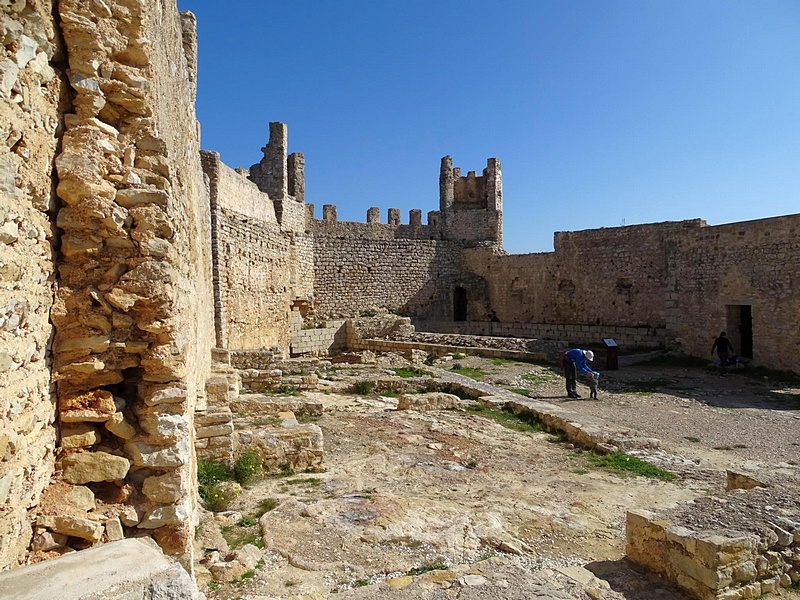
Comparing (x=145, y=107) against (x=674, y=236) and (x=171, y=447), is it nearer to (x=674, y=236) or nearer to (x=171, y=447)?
(x=171, y=447)

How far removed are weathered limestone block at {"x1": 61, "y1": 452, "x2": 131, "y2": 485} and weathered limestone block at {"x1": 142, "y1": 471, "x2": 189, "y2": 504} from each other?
145 millimetres

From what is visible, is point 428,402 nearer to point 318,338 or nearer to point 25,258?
point 25,258

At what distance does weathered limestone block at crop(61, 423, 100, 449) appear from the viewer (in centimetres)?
275

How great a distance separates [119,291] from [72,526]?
1.17m

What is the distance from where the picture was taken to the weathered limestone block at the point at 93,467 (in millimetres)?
2727

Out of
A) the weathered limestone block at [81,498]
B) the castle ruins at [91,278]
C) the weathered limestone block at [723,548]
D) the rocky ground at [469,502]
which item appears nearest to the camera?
the castle ruins at [91,278]

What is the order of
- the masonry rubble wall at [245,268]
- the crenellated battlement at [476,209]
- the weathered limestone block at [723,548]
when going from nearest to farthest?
the weathered limestone block at [723,548] → the masonry rubble wall at [245,268] → the crenellated battlement at [476,209]

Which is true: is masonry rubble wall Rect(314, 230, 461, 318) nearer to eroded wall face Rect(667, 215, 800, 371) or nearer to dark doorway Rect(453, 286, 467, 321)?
dark doorway Rect(453, 286, 467, 321)

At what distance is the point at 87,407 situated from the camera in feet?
9.28

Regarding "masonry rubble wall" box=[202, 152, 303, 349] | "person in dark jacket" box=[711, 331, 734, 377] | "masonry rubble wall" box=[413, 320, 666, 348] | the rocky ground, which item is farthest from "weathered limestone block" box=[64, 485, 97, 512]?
"masonry rubble wall" box=[413, 320, 666, 348]

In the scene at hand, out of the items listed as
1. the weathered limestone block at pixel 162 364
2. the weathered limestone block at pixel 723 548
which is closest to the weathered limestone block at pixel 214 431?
the weathered limestone block at pixel 162 364

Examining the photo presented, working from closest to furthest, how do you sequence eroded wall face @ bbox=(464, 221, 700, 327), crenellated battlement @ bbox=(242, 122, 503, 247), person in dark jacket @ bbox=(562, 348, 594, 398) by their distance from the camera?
person in dark jacket @ bbox=(562, 348, 594, 398)
eroded wall face @ bbox=(464, 221, 700, 327)
crenellated battlement @ bbox=(242, 122, 503, 247)

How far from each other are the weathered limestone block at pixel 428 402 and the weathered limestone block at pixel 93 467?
7.80 m

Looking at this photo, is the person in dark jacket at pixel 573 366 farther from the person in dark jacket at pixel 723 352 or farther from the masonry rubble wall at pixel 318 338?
the masonry rubble wall at pixel 318 338
